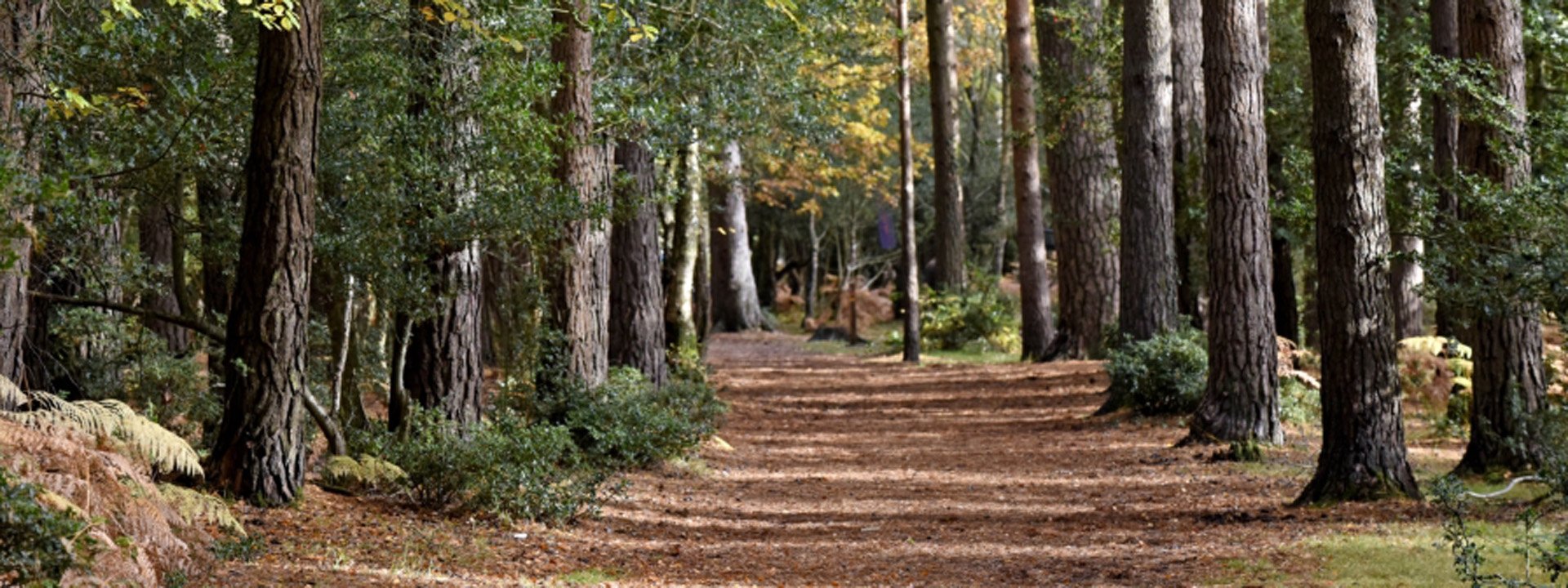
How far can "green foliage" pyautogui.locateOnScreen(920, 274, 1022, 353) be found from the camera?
92.6 ft

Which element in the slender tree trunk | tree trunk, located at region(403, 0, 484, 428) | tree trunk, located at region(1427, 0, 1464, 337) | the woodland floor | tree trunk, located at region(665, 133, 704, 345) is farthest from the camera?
the slender tree trunk

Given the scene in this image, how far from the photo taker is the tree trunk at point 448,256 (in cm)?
1062

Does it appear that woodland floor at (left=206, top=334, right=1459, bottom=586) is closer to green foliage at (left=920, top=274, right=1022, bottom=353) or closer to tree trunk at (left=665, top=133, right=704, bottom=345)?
tree trunk at (left=665, top=133, right=704, bottom=345)

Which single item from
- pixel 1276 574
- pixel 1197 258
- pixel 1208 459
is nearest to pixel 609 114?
pixel 1208 459

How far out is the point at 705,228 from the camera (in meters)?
25.5

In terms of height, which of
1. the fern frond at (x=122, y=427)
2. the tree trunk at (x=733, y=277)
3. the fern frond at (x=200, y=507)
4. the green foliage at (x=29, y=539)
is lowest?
the fern frond at (x=200, y=507)

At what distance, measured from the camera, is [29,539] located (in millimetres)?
4961

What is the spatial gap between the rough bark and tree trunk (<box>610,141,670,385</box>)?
7.31m

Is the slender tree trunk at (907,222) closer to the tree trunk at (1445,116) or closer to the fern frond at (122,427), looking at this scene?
the tree trunk at (1445,116)

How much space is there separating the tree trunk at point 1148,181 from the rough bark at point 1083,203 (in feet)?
14.4

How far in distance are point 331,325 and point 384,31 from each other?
215 cm

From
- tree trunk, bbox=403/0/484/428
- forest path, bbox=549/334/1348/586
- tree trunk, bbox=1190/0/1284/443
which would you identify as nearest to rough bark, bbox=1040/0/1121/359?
forest path, bbox=549/334/1348/586

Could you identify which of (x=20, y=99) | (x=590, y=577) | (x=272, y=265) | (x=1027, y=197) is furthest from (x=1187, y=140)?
(x=20, y=99)

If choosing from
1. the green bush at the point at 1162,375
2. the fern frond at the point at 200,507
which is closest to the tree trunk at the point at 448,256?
the fern frond at the point at 200,507
